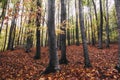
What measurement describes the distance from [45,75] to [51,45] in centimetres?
160

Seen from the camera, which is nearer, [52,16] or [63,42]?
[52,16]

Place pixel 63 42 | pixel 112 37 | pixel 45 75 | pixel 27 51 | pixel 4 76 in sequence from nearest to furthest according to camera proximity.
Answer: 1. pixel 45 75
2. pixel 4 76
3. pixel 63 42
4. pixel 27 51
5. pixel 112 37

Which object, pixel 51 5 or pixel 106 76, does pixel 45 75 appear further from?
pixel 51 5

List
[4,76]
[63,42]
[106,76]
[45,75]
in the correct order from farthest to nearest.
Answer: [63,42] < [4,76] < [45,75] < [106,76]

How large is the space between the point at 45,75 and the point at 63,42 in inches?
158

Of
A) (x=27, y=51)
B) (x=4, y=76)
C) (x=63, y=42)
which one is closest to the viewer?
(x=4, y=76)

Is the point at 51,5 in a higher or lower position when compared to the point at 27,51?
higher

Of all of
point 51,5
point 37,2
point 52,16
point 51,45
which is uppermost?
point 37,2

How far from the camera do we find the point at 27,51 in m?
19.0

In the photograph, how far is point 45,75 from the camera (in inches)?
317

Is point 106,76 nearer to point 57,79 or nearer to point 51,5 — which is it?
point 57,79

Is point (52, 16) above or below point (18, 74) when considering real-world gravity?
above

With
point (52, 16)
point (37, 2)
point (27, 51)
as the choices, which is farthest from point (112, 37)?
point (52, 16)

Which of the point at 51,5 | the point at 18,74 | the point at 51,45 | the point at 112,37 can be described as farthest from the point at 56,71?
the point at 112,37
